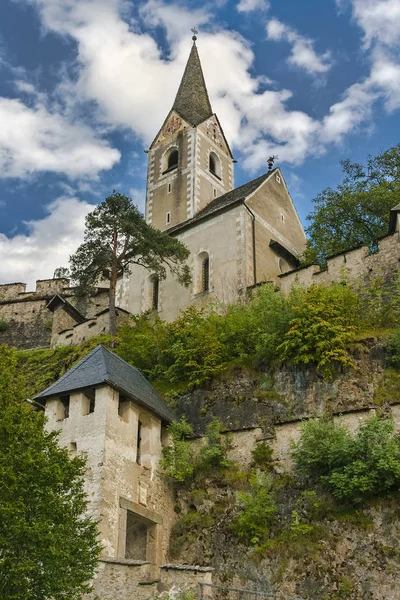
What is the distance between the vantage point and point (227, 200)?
1471 inches

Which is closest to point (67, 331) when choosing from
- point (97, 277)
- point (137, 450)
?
point (97, 277)

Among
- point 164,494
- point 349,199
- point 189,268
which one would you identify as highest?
point 349,199

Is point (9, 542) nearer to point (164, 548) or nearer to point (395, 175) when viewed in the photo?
point (164, 548)

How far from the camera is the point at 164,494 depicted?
2152 centimetres

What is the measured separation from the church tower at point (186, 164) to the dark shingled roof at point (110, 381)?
53.9 feet

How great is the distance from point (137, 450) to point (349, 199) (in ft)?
63.3

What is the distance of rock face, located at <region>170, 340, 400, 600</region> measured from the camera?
17.2 meters

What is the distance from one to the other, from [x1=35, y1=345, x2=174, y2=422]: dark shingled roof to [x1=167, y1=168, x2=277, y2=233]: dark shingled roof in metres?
13.5

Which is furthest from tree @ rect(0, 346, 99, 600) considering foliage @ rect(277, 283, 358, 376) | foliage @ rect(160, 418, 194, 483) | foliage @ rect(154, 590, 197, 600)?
foliage @ rect(277, 283, 358, 376)

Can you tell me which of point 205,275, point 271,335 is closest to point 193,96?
point 205,275

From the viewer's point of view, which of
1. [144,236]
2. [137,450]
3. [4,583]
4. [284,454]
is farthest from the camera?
[144,236]

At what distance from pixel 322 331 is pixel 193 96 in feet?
90.4

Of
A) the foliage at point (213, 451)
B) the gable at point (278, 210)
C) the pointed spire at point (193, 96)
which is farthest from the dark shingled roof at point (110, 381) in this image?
the pointed spire at point (193, 96)

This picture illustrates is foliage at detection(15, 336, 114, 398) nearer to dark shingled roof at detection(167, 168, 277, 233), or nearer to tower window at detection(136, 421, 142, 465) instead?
tower window at detection(136, 421, 142, 465)
